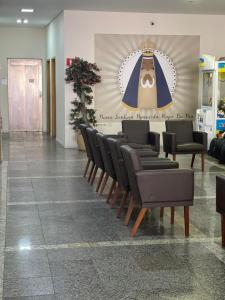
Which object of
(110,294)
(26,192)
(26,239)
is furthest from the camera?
(26,192)

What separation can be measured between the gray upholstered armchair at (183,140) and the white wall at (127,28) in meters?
2.66

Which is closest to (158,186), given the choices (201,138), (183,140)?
(201,138)

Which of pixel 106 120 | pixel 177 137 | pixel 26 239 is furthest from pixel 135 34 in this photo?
pixel 26 239

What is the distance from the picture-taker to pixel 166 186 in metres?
5.04

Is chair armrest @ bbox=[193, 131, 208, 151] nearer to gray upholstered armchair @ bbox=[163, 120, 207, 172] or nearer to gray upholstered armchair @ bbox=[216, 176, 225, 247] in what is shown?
gray upholstered armchair @ bbox=[163, 120, 207, 172]

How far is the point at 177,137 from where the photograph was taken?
9883mm

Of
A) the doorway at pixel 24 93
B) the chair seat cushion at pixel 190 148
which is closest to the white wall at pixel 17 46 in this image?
the doorway at pixel 24 93

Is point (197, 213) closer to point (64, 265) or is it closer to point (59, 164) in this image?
point (64, 265)

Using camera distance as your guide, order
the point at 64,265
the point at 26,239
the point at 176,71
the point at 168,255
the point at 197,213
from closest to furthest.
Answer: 1. the point at 64,265
2. the point at 168,255
3. the point at 26,239
4. the point at 197,213
5. the point at 176,71

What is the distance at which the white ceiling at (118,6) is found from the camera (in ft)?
34.8

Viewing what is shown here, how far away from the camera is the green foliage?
11.6m

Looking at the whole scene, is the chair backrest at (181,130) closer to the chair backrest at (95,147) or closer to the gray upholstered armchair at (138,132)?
the gray upholstered armchair at (138,132)

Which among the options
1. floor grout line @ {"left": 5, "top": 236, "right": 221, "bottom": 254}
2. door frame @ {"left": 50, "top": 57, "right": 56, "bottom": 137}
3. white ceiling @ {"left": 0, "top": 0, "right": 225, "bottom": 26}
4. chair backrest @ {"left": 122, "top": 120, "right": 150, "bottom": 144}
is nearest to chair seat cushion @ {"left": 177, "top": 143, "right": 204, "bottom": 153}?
chair backrest @ {"left": 122, "top": 120, "right": 150, "bottom": 144}

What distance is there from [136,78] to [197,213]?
22.0ft
